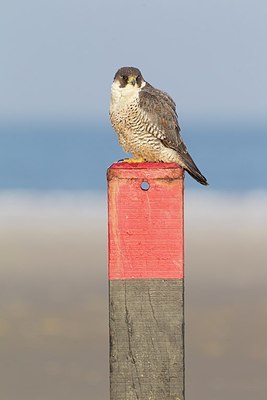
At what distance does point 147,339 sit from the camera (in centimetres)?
425

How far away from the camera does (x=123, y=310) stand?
4.23 metres

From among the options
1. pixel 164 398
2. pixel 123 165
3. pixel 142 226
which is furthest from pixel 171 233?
pixel 164 398

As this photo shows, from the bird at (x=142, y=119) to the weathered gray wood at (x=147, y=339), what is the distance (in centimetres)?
247

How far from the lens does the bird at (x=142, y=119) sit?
21.7ft

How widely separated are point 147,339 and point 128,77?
2.93 meters

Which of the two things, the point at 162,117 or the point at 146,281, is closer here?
the point at 146,281

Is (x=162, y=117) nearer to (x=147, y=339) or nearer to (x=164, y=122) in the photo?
(x=164, y=122)

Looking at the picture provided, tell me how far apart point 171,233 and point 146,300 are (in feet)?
1.21

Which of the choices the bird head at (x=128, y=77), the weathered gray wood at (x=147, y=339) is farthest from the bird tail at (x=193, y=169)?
the weathered gray wood at (x=147, y=339)

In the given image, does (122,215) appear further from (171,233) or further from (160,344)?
(160,344)

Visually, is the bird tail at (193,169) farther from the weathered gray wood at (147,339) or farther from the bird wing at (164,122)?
the weathered gray wood at (147,339)

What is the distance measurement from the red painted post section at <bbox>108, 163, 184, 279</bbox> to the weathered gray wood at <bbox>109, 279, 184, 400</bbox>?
0.21 ft

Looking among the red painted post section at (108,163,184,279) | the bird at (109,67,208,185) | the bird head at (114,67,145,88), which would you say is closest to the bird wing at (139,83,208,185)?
the bird at (109,67,208,185)

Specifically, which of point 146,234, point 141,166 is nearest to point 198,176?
point 141,166
